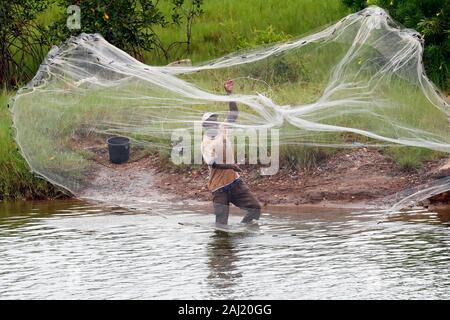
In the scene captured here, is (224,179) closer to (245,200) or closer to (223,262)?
(245,200)

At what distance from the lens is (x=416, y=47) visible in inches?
442

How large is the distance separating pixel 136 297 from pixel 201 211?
2.21 metres

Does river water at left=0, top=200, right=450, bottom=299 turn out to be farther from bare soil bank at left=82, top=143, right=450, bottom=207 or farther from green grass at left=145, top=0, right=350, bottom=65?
green grass at left=145, top=0, right=350, bottom=65

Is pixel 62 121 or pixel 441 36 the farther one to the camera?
pixel 441 36

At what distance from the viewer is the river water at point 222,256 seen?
9.95 meters

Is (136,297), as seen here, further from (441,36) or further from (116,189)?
(441,36)

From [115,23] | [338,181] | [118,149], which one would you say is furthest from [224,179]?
[115,23]

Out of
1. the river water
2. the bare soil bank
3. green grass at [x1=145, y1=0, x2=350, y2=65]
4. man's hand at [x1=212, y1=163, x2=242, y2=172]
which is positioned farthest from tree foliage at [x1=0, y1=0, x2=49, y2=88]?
man's hand at [x1=212, y1=163, x2=242, y2=172]

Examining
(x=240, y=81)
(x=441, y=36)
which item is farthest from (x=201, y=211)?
(x=441, y=36)

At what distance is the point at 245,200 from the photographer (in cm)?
1163

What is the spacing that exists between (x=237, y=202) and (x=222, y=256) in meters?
0.71

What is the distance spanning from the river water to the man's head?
3.30 feet

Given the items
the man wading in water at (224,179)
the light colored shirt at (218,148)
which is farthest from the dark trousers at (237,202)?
the light colored shirt at (218,148)

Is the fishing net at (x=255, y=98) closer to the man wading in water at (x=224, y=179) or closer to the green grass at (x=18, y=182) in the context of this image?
the man wading in water at (x=224, y=179)
